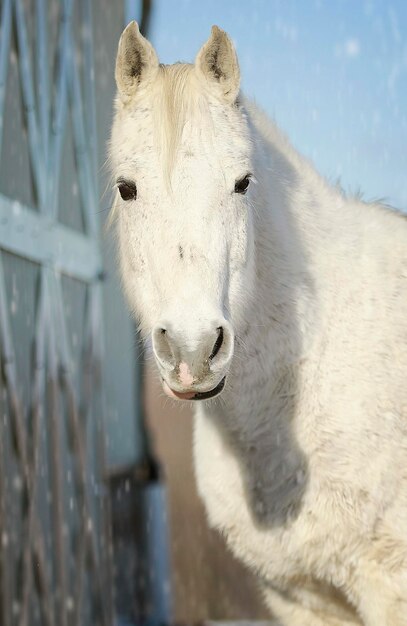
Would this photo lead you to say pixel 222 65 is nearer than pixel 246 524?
Yes

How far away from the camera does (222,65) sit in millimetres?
2834

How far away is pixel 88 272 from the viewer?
633cm

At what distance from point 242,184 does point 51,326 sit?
9.98 feet

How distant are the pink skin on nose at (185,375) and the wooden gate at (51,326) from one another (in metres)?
2.27

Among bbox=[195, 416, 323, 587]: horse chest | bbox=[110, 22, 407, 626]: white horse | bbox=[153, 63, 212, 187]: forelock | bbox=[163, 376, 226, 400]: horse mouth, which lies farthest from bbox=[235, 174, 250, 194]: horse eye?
bbox=[195, 416, 323, 587]: horse chest

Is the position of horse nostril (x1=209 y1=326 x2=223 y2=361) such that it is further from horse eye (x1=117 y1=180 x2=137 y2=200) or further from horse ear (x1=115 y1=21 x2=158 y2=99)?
horse ear (x1=115 y1=21 x2=158 y2=99)

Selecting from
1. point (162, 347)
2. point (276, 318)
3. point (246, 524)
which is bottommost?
point (246, 524)

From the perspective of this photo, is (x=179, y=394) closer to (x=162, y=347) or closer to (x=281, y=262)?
(x=162, y=347)

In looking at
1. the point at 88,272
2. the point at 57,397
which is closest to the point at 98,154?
the point at 88,272

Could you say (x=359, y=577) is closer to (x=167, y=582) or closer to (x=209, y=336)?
(x=209, y=336)

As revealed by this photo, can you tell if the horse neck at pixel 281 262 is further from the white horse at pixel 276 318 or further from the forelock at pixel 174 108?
the forelock at pixel 174 108

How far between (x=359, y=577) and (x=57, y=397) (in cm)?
297

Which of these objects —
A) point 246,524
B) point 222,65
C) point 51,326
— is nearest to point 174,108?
point 222,65

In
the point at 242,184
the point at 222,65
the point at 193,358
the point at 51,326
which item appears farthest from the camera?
the point at 51,326
